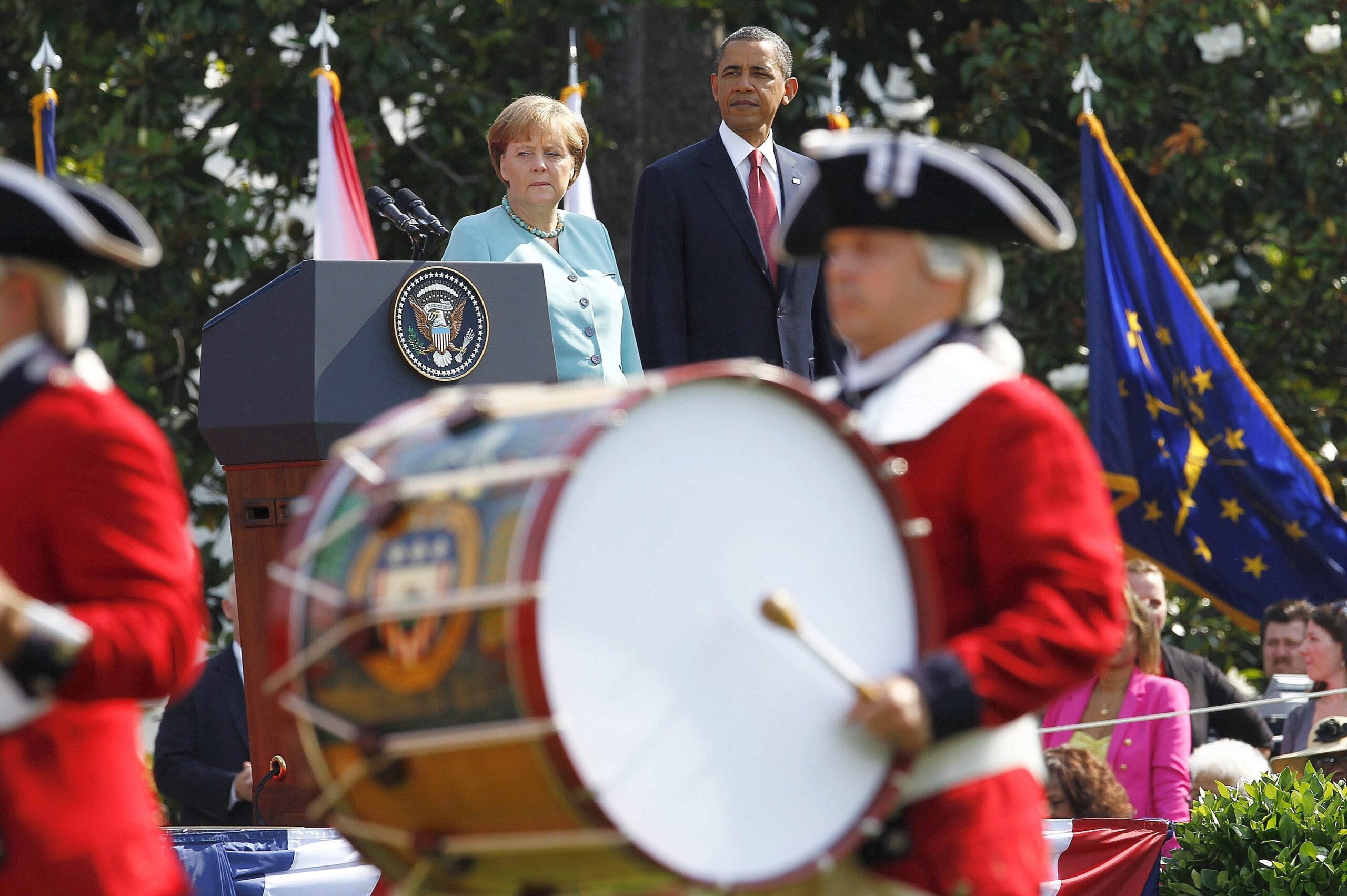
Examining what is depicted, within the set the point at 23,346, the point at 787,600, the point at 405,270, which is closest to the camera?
the point at 787,600

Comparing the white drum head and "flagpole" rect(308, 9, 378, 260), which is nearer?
the white drum head

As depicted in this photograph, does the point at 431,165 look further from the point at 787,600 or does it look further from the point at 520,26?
the point at 787,600

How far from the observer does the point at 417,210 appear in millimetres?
5551

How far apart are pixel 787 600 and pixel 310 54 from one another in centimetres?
789

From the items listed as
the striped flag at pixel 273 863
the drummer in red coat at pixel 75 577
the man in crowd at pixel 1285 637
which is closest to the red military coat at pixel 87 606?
the drummer in red coat at pixel 75 577

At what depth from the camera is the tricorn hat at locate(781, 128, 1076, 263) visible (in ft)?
9.30

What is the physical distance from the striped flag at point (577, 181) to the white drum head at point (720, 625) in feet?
18.5

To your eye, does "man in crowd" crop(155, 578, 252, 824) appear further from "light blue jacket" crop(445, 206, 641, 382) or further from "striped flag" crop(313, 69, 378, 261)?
"striped flag" crop(313, 69, 378, 261)

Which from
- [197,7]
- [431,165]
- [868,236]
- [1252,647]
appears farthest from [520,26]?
[868,236]

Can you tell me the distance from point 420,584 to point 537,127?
3.33 metres

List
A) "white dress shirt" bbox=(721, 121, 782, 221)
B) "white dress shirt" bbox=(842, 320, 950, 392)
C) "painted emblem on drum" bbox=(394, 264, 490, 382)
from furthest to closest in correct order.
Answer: "white dress shirt" bbox=(721, 121, 782, 221) → "painted emblem on drum" bbox=(394, 264, 490, 382) → "white dress shirt" bbox=(842, 320, 950, 392)

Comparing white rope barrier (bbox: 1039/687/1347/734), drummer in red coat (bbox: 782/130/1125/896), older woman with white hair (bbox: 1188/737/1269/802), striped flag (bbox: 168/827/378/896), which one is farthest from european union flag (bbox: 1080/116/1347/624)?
drummer in red coat (bbox: 782/130/1125/896)

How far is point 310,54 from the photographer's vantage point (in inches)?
390

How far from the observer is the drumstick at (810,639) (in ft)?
8.27
